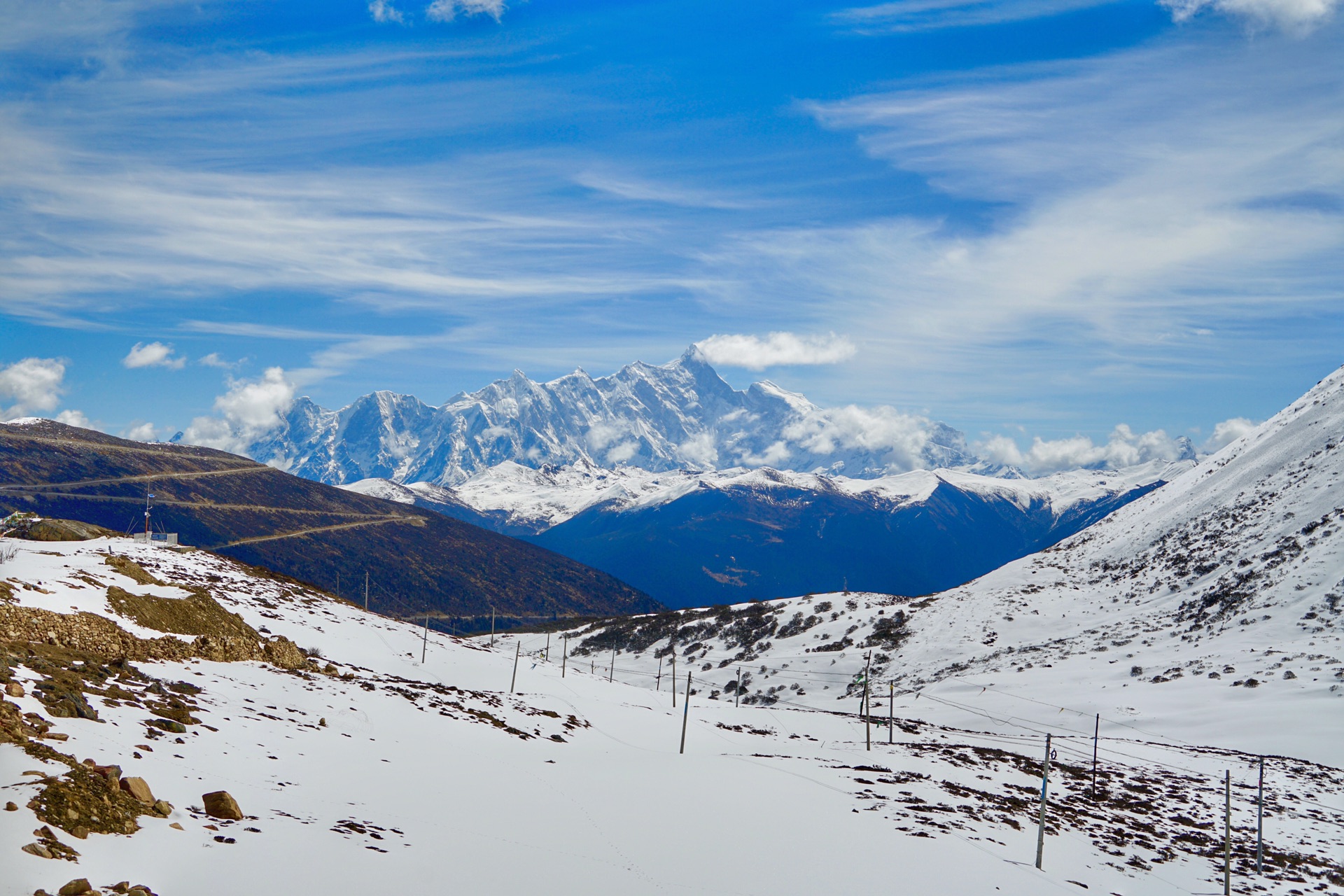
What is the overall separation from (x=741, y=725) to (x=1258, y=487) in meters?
84.2

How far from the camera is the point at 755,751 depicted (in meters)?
44.9

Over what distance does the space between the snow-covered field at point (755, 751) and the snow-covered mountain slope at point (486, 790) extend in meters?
0.12

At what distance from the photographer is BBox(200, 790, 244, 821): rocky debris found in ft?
51.1

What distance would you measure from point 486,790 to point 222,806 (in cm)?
1035

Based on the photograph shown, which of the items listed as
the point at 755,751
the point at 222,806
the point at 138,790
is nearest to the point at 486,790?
the point at 222,806

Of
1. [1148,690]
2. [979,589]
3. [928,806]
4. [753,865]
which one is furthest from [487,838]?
[979,589]

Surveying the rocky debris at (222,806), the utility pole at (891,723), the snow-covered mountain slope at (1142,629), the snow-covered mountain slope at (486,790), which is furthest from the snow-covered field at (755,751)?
the utility pole at (891,723)

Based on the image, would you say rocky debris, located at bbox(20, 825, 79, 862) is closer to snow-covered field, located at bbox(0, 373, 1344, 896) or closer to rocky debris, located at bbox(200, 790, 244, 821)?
snow-covered field, located at bbox(0, 373, 1344, 896)

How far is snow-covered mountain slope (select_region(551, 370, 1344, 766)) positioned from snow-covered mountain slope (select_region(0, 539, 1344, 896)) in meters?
10.4

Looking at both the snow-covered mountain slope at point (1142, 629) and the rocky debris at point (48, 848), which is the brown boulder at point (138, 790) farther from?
the snow-covered mountain slope at point (1142, 629)

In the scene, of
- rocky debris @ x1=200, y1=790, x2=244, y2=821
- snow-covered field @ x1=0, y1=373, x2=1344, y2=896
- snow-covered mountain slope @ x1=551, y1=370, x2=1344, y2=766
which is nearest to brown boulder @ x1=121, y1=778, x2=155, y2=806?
snow-covered field @ x1=0, y1=373, x2=1344, y2=896

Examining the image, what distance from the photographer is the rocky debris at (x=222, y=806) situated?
51.1 ft

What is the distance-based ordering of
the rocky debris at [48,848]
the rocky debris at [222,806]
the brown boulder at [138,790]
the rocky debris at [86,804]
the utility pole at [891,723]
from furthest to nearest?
the utility pole at [891,723] < the rocky debris at [222,806] < the brown boulder at [138,790] < the rocky debris at [86,804] < the rocky debris at [48,848]

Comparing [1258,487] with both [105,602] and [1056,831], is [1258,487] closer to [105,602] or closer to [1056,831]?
[1056,831]
